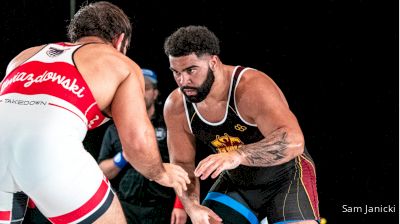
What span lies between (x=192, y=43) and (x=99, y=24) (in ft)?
1.96

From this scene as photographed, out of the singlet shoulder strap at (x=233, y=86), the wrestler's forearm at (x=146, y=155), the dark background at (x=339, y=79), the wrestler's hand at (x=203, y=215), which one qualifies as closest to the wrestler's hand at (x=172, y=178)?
the wrestler's forearm at (x=146, y=155)

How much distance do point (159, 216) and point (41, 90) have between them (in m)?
1.95

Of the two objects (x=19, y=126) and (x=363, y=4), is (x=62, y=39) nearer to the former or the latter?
(x=363, y=4)

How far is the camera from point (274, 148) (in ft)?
8.56

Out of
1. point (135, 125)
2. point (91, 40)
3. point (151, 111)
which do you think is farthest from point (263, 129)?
point (151, 111)

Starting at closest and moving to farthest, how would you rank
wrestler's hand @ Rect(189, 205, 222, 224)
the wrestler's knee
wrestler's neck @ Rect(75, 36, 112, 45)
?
the wrestler's knee < wrestler's neck @ Rect(75, 36, 112, 45) < wrestler's hand @ Rect(189, 205, 222, 224)

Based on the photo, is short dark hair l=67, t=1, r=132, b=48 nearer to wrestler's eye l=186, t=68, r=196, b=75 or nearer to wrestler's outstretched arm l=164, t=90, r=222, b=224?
wrestler's eye l=186, t=68, r=196, b=75

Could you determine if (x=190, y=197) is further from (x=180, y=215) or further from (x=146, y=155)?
(x=146, y=155)

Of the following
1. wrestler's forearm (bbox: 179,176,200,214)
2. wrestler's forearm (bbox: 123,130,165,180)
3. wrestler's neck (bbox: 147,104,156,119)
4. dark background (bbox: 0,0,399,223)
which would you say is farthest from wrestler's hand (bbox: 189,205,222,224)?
dark background (bbox: 0,0,399,223)

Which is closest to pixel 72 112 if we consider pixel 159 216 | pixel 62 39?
pixel 159 216

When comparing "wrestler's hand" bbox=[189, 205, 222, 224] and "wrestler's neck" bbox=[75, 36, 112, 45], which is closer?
A: "wrestler's neck" bbox=[75, 36, 112, 45]

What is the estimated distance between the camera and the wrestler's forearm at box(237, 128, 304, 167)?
8.42 ft

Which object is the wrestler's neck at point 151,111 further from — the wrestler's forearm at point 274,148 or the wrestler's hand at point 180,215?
the wrestler's forearm at point 274,148

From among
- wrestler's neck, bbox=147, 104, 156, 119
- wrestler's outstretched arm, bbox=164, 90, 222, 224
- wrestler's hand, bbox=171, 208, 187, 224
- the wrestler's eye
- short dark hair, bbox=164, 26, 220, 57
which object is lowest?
wrestler's hand, bbox=171, 208, 187, 224
